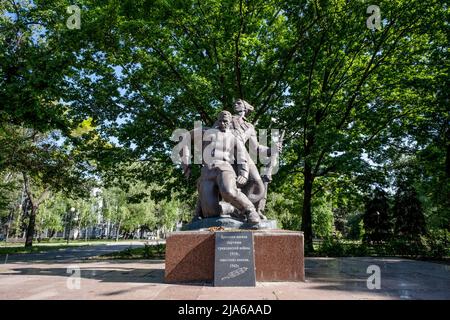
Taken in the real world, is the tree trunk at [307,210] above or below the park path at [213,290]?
above

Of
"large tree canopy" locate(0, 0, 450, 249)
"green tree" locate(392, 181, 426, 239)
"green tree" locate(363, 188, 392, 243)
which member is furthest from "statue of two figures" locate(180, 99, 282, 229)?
"green tree" locate(363, 188, 392, 243)

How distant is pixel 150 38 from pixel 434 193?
45.2ft

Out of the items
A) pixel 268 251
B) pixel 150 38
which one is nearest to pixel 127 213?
pixel 150 38

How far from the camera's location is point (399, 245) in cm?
1540

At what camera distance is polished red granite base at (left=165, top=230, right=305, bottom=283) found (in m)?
6.41

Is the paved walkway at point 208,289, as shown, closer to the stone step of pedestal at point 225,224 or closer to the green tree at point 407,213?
the stone step of pedestal at point 225,224

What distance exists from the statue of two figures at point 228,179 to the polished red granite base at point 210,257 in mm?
531

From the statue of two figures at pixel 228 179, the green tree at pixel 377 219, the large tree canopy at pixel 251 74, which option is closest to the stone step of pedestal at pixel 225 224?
the statue of two figures at pixel 228 179

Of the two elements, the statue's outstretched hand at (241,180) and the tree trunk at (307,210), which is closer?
the statue's outstretched hand at (241,180)

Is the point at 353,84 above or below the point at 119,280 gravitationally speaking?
above

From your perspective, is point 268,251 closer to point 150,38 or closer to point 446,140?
point 150,38

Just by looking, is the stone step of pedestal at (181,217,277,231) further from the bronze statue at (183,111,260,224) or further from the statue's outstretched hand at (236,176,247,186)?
the statue's outstretched hand at (236,176,247,186)

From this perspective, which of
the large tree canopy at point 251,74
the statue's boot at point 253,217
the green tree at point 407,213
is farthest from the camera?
the green tree at point 407,213

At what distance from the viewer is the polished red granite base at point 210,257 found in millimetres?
6414
